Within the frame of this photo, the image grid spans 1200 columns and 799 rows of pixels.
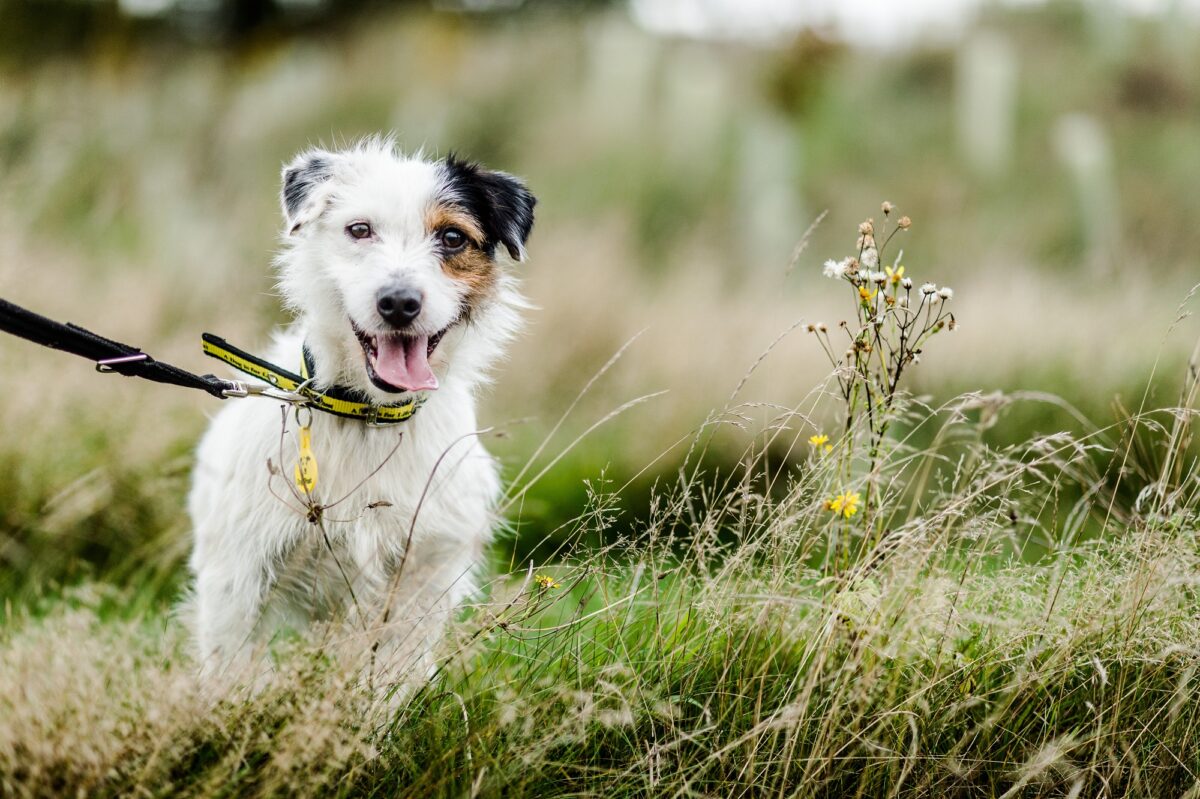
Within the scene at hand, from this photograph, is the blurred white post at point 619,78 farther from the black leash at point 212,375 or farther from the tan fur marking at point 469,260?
the black leash at point 212,375

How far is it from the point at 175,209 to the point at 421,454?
6689mm

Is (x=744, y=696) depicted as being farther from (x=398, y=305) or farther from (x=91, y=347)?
(x=91, y=347)

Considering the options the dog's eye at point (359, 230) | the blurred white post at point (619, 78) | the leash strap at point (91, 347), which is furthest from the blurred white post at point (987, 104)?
the leash strap at point (91, 347)

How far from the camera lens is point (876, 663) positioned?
222cm

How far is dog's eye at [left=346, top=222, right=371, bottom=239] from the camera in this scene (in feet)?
9.14

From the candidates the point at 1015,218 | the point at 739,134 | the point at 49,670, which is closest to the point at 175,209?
the point at 739,134

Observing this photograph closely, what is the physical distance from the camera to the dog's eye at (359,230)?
279cm

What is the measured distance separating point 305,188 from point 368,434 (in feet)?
2.76

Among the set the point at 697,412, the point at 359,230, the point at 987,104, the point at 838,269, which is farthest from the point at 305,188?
the point at 987,104

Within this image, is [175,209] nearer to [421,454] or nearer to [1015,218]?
[421,454]

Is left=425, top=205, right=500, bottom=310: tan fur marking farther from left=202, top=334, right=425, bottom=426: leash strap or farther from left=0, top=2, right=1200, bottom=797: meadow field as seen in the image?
left=0, top=2, right=1200, bottom=797: meadow field

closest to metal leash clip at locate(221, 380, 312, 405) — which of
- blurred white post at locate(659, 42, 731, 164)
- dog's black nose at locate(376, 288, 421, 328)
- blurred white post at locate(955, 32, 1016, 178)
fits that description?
dog's black nose at locate(376, 288, 421, 328)

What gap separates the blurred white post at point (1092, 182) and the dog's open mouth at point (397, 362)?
913 centimetres

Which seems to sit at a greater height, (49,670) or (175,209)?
(175,209)
